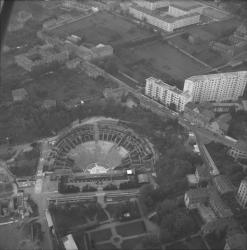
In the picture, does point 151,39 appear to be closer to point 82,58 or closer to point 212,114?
point 82,58

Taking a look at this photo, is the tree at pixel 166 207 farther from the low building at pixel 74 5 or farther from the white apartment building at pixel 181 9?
the low building at pixel 74 5

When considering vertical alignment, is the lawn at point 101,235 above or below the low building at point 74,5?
above

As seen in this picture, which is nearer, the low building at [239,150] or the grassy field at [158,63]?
the low building at [239,150]

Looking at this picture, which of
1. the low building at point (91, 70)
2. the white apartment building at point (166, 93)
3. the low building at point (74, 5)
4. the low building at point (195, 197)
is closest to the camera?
the low building at point (195, 197)

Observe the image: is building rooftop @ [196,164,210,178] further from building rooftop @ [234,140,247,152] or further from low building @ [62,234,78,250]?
low building @ [62,234,78,250]

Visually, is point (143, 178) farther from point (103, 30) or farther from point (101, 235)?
point (103, 30)

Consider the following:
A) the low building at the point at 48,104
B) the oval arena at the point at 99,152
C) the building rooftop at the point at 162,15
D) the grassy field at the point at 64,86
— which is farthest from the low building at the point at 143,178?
the building rooftop at the point at 162,15

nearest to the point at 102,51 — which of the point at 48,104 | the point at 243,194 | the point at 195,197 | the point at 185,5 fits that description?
the point at 48,104

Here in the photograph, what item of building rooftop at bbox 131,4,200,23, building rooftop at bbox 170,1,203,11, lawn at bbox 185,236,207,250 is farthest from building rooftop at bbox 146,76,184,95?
building rooftop at bbox 170,1,203,11
